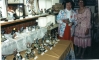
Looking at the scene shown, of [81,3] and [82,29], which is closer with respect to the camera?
[81,3]

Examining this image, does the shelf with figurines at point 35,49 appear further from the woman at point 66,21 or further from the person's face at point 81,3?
the person's face at point 81,3

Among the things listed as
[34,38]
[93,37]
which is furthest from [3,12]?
[93,37]

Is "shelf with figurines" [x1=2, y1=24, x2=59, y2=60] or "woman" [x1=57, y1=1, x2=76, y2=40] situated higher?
"woman" [x1=57, y1=1, x2=76, y2=40]

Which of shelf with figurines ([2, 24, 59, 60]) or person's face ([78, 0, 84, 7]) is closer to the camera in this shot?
shelf with figurines ([2, 24, 59, 60])

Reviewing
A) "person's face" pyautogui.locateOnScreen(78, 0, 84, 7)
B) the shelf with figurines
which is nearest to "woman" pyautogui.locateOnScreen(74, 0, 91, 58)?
"person's face" pyautogui.locateOnScreen(78, 0, 84, 7)

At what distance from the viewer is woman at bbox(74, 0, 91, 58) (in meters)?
2.07

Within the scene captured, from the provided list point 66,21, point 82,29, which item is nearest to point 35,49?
point 66,21

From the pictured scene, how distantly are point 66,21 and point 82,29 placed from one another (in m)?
0.25

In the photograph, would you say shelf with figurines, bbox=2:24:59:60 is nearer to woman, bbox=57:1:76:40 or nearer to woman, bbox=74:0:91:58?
woman, bbox=57:1:76:40

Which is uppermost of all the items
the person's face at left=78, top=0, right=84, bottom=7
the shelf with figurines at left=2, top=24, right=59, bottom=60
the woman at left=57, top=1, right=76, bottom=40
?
the person's face at left=78, top=0, right=84, bottom=7

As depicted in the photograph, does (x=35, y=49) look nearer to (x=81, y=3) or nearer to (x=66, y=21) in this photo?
(x=66, y=21)

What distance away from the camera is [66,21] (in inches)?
83.4

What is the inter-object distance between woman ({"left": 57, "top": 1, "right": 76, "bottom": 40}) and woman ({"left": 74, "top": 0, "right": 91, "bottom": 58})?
8 centimetres

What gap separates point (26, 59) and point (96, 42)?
1580mm
